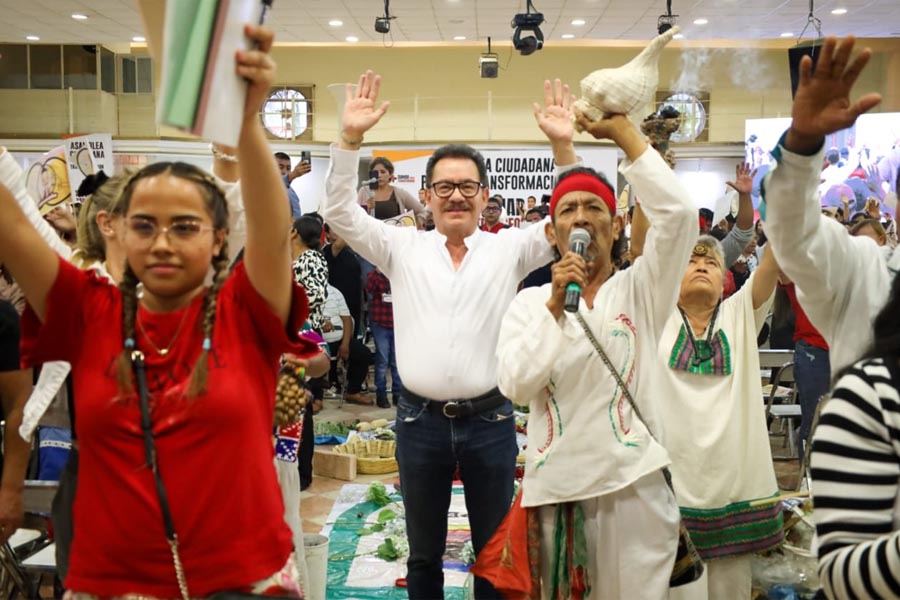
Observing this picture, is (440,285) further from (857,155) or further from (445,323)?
(857,155)

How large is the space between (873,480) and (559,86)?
1.84 m

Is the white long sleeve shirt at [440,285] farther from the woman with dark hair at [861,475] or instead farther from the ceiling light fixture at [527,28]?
the ceiling light fixture at [527,28]

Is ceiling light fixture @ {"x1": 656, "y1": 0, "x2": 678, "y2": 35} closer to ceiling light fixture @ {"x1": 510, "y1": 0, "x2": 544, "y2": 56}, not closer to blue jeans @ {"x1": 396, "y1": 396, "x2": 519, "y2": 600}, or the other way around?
ceiling light fixture @ {"x1": 510, "y1": 0, "x2": 544, "y2": 56}

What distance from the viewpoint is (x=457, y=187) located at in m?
3.13

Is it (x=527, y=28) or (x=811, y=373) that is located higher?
(x=527, y=28)

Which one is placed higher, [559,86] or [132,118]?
[132,118]

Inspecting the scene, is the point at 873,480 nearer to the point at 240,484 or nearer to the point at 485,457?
the point at 240,484

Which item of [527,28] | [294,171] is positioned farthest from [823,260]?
[527,28]

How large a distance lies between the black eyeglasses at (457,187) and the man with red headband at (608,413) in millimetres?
866

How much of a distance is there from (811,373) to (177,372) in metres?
4.14

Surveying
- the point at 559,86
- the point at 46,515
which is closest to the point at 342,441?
the point at 46,515

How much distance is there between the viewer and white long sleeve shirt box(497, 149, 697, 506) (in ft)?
7.16

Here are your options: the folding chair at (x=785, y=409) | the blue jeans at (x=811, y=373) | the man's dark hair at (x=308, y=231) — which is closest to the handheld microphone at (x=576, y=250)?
the blue jeans at (x=811, y=373)

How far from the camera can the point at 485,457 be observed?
2947 mm
